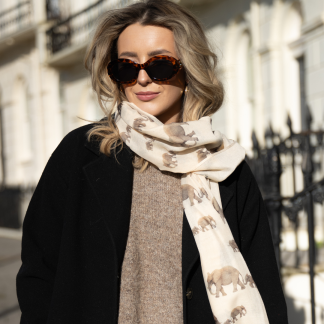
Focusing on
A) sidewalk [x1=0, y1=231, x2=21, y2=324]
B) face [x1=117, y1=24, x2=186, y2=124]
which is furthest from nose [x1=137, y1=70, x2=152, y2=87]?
sidewalk [x1=0, y1=231, x2=21, y2=324]

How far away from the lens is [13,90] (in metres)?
15.5

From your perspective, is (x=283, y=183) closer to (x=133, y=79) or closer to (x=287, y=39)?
(x=287, y=39)

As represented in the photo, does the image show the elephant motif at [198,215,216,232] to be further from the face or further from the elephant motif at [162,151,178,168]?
the face

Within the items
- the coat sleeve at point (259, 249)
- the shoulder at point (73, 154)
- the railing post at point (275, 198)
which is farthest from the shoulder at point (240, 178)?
the railing post at point (275, 198)

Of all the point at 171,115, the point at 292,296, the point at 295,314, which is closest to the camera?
the point at 171,115

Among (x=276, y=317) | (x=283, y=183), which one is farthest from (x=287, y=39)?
(x=276, y=317)

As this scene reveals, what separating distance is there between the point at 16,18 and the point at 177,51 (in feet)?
50.1

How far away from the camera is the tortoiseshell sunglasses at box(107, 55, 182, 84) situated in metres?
1.81

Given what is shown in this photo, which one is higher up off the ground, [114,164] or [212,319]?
[114,164]

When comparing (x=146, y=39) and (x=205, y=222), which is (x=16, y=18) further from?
(x=205, y=222)

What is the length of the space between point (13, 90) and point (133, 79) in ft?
49.1

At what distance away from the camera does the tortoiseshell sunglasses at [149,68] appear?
5.93ft

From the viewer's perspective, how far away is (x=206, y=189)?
6.19 feet

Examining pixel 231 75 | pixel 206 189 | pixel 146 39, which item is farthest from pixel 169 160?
pixel 231 75
